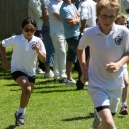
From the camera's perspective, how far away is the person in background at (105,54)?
614 cm

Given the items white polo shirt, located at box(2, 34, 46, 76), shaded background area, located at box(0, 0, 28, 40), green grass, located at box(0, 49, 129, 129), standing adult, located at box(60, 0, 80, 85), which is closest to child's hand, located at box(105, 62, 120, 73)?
green grass, located at box(0, 49, 129, 129)

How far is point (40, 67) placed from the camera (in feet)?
45.6

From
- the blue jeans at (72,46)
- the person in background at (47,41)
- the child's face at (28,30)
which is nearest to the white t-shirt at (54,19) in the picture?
the blue jeans at (72,46)

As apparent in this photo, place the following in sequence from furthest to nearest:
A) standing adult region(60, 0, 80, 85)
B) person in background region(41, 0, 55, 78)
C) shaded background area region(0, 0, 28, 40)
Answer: shaded background area region(0, 0, 28, 40), person in background region(41, 0, 55, 78), standing adult region(60, 0, 80, 85)

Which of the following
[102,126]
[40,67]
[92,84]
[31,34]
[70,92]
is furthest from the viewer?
[40,67]

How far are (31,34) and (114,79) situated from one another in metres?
2.37

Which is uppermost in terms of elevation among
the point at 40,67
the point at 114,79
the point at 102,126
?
the point at 114,79

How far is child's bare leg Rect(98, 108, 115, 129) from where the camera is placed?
585cm

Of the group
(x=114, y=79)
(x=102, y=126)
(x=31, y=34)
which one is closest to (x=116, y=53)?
(x=114, y=79)

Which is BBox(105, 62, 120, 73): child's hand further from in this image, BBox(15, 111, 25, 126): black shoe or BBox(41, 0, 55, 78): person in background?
BBox(41, 0, 55, 78): person in background

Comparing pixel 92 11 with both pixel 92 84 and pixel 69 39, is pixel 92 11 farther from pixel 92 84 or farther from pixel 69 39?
pixel 92 84

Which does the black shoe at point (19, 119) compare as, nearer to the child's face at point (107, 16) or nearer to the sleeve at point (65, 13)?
the child's face at point (107, 16)

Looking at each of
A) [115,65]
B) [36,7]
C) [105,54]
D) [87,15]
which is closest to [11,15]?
[36,7]

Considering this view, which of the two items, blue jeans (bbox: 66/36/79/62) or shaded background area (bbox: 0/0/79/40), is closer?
blue jeans (bbox: 66/36/79/62)
